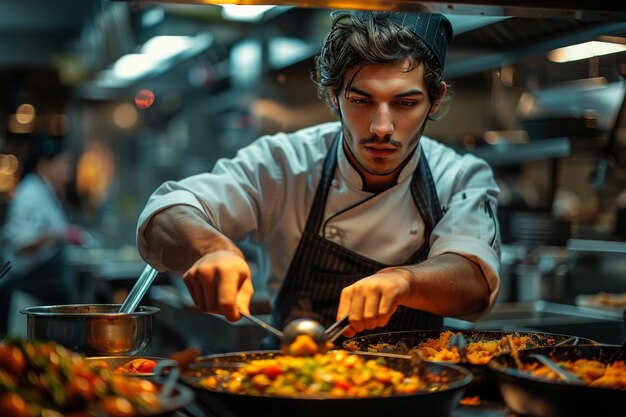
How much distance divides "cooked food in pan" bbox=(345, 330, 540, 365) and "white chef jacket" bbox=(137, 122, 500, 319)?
0.95 feet

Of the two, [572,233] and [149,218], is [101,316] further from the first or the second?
[572,233]

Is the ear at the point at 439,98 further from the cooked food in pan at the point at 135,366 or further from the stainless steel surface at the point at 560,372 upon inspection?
the cooked food in pan at the point at 135,366

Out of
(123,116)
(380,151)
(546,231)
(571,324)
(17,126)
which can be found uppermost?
(123,116)

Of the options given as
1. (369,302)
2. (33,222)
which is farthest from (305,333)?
(33,222)

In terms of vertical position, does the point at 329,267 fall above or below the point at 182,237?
below

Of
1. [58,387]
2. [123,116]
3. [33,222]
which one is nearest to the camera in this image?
[58,387]

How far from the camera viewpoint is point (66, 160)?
6.66 metres

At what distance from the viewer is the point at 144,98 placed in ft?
33.4

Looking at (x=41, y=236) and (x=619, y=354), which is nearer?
(x=619, y=354)

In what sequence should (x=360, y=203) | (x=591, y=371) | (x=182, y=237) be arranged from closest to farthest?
(x=591, y=371) → (x=182, y=237) → (x=360, y=203)

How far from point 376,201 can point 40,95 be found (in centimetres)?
906

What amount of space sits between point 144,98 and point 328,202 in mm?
8337

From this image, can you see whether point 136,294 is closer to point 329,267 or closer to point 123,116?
point 329,267

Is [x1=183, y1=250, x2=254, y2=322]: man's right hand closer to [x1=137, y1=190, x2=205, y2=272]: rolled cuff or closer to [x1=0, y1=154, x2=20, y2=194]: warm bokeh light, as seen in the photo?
[x1=137, y1=190, x2=205, y2=272]: rolled cuff
